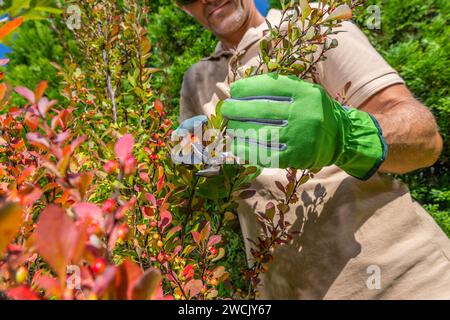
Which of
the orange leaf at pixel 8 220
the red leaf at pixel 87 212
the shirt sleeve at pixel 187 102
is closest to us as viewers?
the orange leaf at pixel 8 220

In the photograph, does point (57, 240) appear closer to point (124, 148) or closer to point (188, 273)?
point (124, 148)

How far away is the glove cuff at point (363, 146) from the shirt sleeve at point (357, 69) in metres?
0.20

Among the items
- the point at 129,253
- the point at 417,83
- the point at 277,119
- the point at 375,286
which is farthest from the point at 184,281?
the point at 417,83

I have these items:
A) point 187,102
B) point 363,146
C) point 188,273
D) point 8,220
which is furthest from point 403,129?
point 187,102

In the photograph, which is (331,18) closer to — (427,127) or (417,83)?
(427,127)

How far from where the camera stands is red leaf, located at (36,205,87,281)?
0.34 metres

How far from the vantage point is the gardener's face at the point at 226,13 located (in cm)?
176

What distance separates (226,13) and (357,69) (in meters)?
0.80

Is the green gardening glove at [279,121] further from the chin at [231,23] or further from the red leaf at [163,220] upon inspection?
the chin at [231,23]

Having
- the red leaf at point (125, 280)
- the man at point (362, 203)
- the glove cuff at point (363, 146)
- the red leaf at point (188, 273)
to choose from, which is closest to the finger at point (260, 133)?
the man at point (362, 203)

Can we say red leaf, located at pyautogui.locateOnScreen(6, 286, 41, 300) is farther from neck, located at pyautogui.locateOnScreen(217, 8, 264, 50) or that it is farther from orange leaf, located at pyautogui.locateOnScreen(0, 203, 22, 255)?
neck, located at pyautogui.locateOnScreen(217, 8, 264, 50)

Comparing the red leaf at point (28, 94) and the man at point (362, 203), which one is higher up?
the red leaf at point (28, 94)

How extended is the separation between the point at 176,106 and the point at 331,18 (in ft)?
7.61

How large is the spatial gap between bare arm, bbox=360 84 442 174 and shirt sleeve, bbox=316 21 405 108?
4 cm
